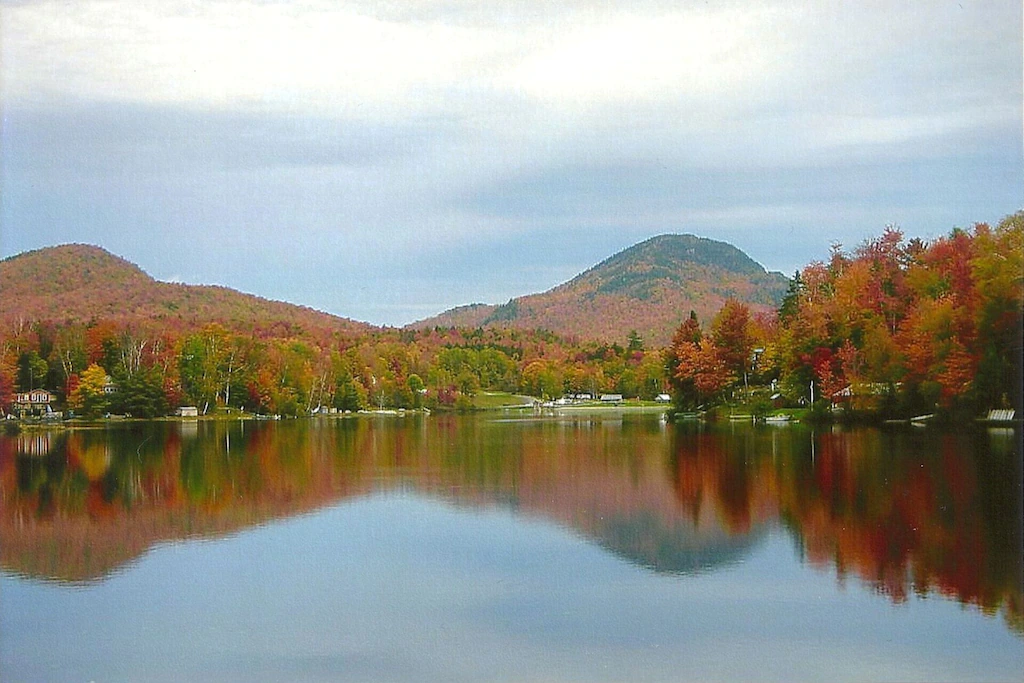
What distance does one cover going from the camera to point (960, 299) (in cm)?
2803

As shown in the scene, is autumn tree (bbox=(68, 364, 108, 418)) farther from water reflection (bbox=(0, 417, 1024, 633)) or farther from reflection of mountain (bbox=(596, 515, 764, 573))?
reflection of mountain (bbox=(596, 515, 764, 573))

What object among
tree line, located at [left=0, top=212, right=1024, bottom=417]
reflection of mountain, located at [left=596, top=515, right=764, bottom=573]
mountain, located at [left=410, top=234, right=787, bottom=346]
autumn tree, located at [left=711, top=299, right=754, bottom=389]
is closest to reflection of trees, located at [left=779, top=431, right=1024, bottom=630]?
reflection of mountain, located at [left=596, top=515, right=764, bottom=573]

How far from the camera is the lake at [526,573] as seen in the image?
7.81m

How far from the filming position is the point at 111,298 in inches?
2400

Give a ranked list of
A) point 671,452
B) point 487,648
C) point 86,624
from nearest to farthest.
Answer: point 487,648 < point 86,624 < point 671,452

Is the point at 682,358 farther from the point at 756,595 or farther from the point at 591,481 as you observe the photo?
the point at 756,595

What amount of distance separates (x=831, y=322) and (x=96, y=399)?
101 feet

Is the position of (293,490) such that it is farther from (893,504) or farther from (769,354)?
(769,354)

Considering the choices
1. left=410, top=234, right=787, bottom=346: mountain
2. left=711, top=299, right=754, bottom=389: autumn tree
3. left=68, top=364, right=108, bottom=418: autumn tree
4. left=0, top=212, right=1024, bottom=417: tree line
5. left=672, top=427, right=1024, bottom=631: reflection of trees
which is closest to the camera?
left=672, top=427, right=1024, bottom=631: reflection of trees

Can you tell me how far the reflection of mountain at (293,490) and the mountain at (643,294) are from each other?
88.0 meters

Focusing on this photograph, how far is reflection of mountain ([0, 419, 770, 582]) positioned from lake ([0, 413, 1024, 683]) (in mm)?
87

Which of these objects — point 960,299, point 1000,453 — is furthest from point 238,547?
point 960,299

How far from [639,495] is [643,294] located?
400ft

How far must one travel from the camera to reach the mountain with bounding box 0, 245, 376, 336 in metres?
50.7
